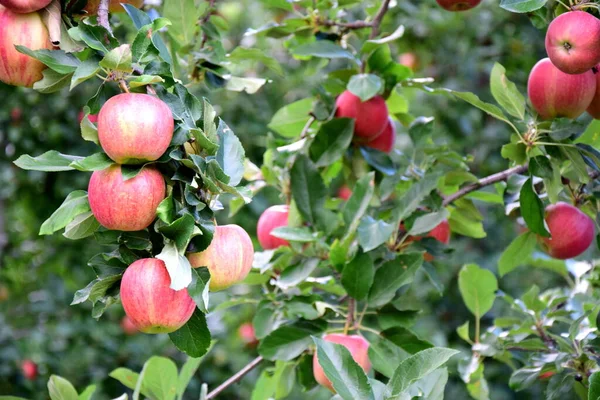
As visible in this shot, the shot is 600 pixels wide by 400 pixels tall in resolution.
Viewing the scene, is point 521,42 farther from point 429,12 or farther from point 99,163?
point 99,163

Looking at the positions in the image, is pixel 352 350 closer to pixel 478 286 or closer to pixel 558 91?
pixel 478 286

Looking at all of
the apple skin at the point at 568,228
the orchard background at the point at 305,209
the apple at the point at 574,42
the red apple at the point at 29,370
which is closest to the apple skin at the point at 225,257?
the orchard background at the point at 305,209

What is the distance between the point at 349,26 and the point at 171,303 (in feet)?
2.72

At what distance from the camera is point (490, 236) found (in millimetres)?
3111

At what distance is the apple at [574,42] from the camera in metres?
0.98

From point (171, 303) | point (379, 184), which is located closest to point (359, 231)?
point (379, 184)

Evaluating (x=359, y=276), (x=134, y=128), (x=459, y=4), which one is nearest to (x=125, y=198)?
(x=134, y=128)

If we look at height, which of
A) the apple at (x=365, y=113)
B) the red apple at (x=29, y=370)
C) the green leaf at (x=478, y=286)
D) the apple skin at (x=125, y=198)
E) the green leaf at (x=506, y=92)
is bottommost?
the red apple at (x=29, y=370)

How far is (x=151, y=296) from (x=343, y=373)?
242 millimetres

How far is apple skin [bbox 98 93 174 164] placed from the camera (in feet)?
2.56

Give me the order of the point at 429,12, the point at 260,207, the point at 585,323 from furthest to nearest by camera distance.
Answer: the point at 429,12, the point at 260,207, the point at 585,323

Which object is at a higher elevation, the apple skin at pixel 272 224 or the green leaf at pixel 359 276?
the green leaf at pixel 359 276

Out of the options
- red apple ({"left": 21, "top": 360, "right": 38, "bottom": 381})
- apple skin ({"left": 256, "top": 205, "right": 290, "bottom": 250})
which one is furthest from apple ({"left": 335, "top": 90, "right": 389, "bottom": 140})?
red apple ({"left": 21, "top": 360, "right": 38, "bottom": 381})

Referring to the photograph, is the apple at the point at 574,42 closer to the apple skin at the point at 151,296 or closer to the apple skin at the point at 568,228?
the apple skin at the point at 568,228
